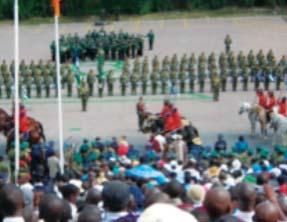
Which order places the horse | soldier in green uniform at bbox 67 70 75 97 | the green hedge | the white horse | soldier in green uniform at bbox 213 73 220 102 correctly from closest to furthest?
1. the white horse
2. the horse
3. soldier in green uniform at bbox 213 73 220 102
4. soldier in green uniform at bbox 67 70 75 97
5. the green hedge

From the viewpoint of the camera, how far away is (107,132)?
26.7 m

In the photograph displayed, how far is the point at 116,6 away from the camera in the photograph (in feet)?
182

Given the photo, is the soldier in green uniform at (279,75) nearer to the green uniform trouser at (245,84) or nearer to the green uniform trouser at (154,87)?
the green uniform trouser at (245,84)

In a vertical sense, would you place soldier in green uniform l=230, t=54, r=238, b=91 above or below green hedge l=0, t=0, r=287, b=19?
below

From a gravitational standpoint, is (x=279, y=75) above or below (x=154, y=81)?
above

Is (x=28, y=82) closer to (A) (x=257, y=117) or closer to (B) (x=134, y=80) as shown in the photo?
(B) (x=134, y=80)

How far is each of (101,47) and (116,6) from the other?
54.6 ft

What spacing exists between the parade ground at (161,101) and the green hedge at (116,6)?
5.84m

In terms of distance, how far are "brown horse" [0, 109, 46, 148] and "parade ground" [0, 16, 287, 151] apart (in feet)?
4.72

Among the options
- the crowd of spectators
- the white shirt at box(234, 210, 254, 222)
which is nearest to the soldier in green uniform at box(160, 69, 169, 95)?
the crowd of spectators

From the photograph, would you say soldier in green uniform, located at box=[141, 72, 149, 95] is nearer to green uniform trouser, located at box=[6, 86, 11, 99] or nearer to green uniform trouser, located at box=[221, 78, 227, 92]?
green uniform trouser, located at box=[221, 78, 227, 92]

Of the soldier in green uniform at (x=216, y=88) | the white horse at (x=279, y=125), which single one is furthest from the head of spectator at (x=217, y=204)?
the soldier in green uniform at (x=216, y=88)

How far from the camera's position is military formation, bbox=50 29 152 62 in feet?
127

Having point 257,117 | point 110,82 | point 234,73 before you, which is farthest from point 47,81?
point 257,117
